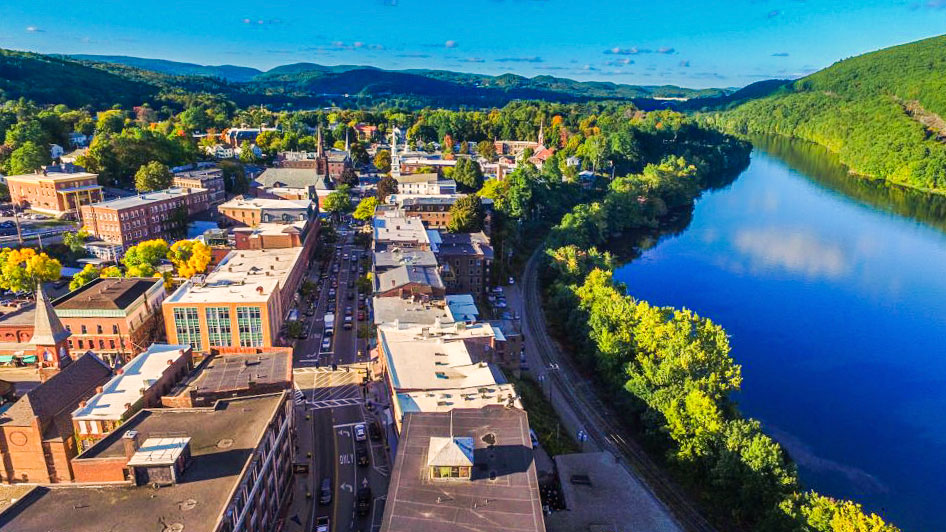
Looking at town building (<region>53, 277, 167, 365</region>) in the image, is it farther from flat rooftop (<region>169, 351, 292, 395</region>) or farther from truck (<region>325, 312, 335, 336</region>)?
truck (<region>325, 312, 335, 336</region>)

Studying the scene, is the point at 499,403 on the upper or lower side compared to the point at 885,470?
upper

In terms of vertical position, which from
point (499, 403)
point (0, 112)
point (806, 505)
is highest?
point (0, 112)

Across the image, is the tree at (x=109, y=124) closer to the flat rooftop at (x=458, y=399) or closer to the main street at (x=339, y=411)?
the main street at (x=339, y=411)

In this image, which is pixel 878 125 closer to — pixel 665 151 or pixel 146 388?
pixel 665 151

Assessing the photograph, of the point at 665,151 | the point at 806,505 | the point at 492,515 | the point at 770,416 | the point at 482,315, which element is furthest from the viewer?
the point at 665,151

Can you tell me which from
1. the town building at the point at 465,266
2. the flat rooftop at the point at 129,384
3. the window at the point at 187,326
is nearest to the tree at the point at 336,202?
the town building at the point at 465,266

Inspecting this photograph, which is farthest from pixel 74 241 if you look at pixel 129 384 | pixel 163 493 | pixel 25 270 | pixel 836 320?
pixel 836 320

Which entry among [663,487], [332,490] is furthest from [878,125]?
[332,490]
